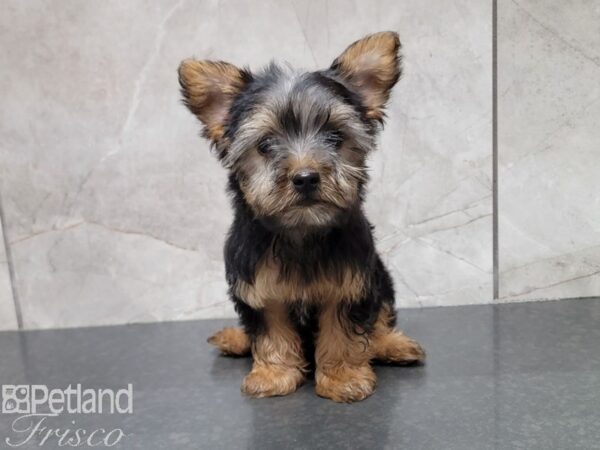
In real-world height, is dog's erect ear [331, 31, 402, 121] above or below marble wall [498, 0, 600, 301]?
above

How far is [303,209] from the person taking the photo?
1.85 metres

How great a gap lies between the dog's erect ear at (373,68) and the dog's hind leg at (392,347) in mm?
837

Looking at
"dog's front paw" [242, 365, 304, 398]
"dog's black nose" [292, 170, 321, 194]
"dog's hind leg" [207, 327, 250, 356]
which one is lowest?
"dog's hind leg" [207, 327, 250, 356]

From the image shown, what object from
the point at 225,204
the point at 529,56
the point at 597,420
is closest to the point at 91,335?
the point at 225,204

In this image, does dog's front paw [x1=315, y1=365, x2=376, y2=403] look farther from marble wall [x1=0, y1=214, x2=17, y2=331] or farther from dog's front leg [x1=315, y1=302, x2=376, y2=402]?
marble wall [x1=0, y1=214, x2=17, y2=331]

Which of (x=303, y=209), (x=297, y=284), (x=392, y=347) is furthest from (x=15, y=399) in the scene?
(x=392, y=347)

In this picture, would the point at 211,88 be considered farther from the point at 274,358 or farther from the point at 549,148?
the point at 549,148

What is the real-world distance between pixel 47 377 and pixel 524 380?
184 centimetres

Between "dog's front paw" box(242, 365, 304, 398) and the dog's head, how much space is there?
0.60 meters

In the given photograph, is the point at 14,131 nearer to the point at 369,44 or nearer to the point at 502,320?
the point at 369,44

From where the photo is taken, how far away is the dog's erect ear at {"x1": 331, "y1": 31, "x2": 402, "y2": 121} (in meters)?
2.03

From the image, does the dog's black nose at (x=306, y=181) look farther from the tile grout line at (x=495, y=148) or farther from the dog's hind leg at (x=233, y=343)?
the tile grout line at (x=495, y=148)

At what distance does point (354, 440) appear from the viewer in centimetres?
181

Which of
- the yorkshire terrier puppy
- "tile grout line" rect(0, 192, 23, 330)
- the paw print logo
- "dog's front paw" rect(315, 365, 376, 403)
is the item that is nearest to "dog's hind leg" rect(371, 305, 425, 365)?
the yorkshire terrier puppy
